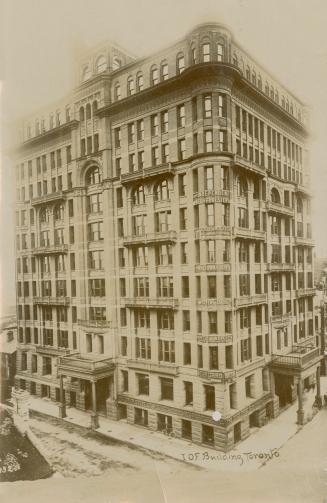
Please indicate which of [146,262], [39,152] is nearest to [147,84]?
[39,152]

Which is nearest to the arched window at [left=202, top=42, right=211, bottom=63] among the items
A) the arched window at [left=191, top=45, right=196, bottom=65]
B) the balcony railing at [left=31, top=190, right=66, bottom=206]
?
the arched window at [left=191, top=45, right=196, bottom=65]

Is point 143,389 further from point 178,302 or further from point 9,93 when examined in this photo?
point 9,93

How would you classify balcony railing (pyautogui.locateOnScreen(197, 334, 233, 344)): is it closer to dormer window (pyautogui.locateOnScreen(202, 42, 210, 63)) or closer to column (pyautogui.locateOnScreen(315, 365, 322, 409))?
column (pyautogui.locateOnScreen(315, 365, 322, 409))

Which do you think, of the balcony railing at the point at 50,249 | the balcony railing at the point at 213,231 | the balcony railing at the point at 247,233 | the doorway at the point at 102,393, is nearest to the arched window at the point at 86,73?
the balcony railing at the point at 50,249

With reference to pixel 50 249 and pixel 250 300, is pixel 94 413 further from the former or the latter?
pixel 250 300

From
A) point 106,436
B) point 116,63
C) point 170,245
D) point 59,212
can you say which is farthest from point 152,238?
point 106,436
